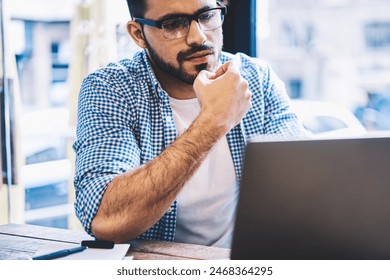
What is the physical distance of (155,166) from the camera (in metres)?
1.11

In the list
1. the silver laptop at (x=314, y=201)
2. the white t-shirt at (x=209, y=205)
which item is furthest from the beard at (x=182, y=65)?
the silver laptop at (x=314, y=201)

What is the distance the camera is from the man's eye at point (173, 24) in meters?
1.36

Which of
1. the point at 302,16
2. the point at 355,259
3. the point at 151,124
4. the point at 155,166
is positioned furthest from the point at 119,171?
the point at 302,16

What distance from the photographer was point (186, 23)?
1.36 m

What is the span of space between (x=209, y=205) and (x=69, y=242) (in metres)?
0.42

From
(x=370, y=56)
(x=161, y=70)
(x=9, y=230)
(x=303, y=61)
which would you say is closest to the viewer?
(x=9, y=230)

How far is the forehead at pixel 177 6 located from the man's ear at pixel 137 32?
0.42 ft

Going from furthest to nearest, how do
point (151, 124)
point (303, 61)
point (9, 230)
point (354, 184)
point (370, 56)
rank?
point (303, 61) < point (370, 56) < point (151, 124) < point (9, 230) < point (354, 184)

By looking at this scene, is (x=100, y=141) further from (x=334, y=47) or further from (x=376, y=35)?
(x=334, y=47)

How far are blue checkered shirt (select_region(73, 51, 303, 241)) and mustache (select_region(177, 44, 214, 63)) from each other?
4.3 inches

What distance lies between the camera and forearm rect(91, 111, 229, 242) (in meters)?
1.07

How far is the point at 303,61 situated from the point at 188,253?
194 inches

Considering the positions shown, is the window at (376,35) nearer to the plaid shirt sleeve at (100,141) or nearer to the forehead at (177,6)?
the forehead at (177,6)

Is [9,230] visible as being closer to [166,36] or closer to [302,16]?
[166,36]
